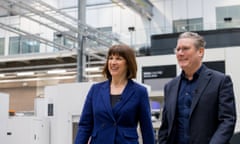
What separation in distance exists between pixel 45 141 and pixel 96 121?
17.8ft

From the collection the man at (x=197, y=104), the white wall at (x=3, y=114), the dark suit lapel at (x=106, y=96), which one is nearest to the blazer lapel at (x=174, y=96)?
the man at (x=197, y=104)

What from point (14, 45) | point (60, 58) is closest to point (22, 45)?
point (14, 45)

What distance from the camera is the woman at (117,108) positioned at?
234 centimetres

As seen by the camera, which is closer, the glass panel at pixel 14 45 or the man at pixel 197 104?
the man at pixel 197 104

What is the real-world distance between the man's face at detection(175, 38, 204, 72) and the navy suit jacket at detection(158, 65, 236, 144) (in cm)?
10

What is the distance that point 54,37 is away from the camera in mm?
16625

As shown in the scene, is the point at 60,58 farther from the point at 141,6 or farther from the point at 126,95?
the point at 126,95

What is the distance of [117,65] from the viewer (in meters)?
2.44

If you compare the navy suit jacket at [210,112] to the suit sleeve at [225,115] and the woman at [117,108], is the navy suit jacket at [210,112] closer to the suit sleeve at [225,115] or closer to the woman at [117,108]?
the suit sleeve at [225,115]

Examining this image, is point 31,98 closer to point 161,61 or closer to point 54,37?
point 54,37

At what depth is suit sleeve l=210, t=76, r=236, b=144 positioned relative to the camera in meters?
2.18

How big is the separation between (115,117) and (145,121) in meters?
0.23

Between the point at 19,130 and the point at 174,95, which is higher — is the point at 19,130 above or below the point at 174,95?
below

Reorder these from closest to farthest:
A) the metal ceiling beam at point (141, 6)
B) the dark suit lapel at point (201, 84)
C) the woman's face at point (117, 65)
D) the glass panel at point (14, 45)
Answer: the dark suit lapel at point (201, 84)
the woman's face at point (117, 65)
the metal ceiling beam at point (141, 6)
the glass panel at point (14, 45)
